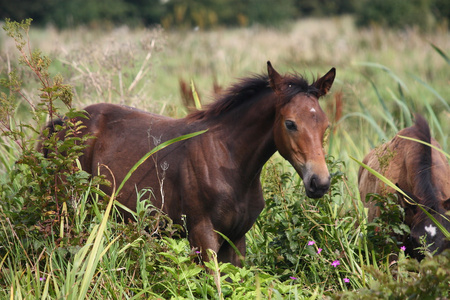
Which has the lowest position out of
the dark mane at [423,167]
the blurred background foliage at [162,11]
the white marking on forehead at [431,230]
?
the white marking on forehead at [431,230]

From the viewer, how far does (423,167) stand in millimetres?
4473

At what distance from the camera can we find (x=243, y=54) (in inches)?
606

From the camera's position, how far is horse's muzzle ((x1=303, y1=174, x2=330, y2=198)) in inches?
134

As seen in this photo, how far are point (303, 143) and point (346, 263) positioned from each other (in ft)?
3.65

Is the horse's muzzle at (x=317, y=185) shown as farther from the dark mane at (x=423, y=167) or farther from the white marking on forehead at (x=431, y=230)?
the dark mane at (x=423, y=167)

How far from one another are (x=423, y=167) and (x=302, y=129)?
4.71 ft

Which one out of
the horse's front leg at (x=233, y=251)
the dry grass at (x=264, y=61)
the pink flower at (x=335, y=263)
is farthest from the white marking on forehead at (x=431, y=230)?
the dry grass at (x=264, y=61)

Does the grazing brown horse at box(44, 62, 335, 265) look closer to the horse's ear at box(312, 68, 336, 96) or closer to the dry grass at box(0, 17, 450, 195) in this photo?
the horse's ear at box(312, 68, 336, 96)

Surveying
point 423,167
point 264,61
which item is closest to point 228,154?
point 423,167

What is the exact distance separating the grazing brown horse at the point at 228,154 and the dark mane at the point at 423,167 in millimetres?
1017

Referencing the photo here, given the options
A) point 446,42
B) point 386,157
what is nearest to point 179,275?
point 386,157

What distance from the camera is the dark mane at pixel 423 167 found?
4.05 meters

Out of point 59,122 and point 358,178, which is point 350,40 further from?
point 59,122

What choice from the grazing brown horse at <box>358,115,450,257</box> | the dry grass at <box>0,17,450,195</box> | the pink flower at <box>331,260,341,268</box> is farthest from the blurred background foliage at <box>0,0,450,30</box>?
the pink flower at <box>331,260,341,268</box>
